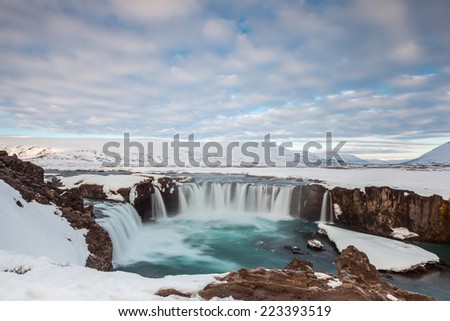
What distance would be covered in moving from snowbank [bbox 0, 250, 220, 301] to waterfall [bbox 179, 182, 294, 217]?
21423 millimetres

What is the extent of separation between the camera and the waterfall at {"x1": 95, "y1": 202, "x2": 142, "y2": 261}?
48.3 ft

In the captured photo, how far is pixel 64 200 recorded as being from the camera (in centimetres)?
1314

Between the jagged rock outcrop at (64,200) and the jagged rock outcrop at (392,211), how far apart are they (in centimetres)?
1891

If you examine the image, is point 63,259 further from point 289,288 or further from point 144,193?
point 144,193

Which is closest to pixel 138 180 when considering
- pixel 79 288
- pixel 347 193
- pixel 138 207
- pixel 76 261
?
pixel 138 207

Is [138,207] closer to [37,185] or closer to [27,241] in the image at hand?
[37,185]

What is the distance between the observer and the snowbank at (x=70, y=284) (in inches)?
168

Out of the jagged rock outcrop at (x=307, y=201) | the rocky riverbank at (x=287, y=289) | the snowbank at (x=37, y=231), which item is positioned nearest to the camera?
the rocky riverbank at (x=287, y=289)

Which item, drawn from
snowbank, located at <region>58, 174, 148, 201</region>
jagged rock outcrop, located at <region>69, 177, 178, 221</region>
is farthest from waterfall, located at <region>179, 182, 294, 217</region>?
snowbank, located at <region>58, 174, 148, 201</region>

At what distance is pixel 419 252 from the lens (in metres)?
15.6

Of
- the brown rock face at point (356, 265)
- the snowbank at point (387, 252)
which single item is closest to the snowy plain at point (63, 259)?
the snowbank at point (387, 252)

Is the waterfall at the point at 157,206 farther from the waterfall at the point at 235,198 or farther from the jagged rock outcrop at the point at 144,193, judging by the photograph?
the waterfall at the point at 235,198
